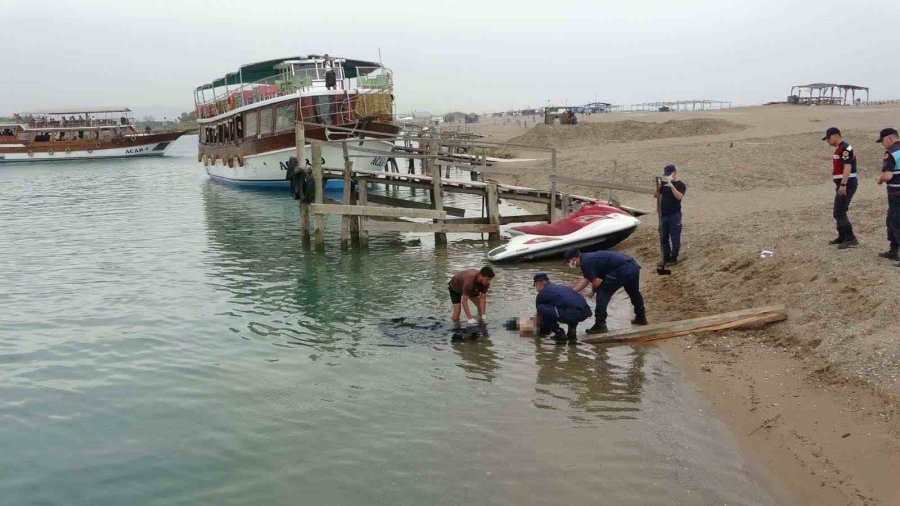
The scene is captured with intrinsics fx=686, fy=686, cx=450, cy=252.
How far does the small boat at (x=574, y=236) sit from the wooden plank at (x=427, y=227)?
2.03m

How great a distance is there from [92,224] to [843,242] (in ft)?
78.5

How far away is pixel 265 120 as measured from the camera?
109 ft

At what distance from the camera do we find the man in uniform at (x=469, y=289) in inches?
389

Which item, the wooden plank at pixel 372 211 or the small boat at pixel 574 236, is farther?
the wooden plank at pixel 372 211

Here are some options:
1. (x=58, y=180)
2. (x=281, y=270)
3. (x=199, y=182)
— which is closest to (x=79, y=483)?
(x=281, y=270)

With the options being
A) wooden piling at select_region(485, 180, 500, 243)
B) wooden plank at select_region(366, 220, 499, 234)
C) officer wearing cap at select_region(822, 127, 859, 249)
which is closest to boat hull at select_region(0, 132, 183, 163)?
wooden plank at select_region(366, 220, 499, 234)

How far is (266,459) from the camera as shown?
658 centimetres

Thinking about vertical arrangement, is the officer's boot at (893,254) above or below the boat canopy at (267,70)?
below

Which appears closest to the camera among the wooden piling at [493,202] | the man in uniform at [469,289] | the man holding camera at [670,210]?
the man in uniform at [469,289]

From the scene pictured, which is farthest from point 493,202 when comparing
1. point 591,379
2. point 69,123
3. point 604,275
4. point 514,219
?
point 69,123

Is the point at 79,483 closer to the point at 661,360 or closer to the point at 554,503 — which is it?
the point at 554,503

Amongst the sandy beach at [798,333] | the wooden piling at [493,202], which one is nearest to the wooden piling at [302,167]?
the wooden piling at [493,202]

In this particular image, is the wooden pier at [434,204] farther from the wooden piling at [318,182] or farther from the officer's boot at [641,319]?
the officer's boot at [641,319]

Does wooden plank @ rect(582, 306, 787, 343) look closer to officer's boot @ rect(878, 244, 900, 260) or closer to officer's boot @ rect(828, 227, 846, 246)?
officer's boot @ rect(878, 244, 900, 260)
